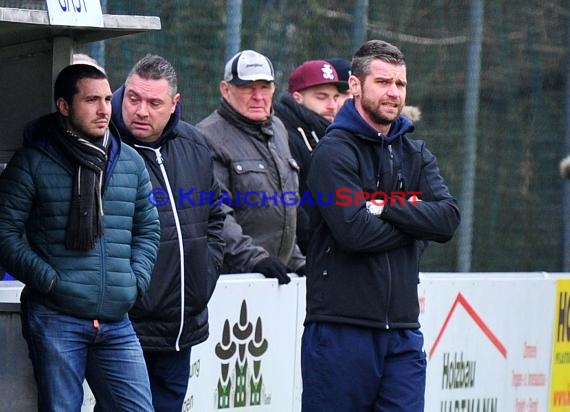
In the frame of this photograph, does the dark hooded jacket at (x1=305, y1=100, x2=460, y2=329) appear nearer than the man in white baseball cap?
Yes

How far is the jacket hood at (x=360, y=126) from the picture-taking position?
19.4 feet

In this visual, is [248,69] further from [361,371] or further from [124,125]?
[361,371]

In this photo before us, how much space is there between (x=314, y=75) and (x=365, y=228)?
245cm

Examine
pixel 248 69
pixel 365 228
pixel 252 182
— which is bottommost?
pixel 365 228

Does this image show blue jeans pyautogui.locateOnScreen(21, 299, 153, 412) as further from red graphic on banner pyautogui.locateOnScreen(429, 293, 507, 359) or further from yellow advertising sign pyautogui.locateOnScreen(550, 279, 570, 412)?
yellow advertising sign pyautogui.locateOnScreen(550, 279, 570, 412)

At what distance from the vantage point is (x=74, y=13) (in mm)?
5105

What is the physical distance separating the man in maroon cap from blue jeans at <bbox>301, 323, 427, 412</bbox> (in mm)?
1979

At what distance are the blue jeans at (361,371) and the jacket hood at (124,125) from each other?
1.09m

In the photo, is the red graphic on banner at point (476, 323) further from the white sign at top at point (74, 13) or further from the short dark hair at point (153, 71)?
the white sign at top at point (74, 13)

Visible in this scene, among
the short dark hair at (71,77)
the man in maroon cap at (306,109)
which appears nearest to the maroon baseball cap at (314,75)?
the man in maroon cap at (306,109)

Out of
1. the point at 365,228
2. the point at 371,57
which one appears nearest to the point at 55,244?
the point at 365,228

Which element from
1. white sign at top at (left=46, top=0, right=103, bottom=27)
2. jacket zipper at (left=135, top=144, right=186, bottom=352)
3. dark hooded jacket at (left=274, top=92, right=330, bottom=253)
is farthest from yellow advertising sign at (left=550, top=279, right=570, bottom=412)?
white sign at top at (left=46, top=0, right=103, bottom=27)

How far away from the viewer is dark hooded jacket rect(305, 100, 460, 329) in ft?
19.0

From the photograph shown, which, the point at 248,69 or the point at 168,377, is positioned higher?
the point at 248,69
